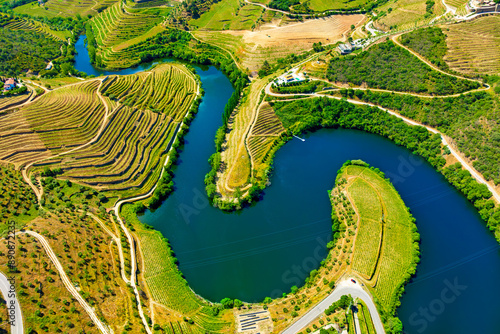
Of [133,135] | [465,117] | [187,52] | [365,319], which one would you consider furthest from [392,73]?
[133,135]

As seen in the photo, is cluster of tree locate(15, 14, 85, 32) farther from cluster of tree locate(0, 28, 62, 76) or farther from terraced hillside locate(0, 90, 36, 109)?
terraced hillside locate(0, 90, 36, 109)

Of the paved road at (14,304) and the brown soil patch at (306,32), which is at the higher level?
the brown soil patch at (306,32)

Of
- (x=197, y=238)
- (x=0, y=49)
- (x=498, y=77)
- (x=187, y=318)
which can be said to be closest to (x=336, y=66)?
(x=498, y=77)

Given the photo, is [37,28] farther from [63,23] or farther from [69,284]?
[69,284]

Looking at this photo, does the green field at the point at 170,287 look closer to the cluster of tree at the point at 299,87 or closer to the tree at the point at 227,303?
the tree at the point at 227,303

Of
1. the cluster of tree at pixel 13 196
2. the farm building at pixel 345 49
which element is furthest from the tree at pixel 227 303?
the farm building at pixel 345 49

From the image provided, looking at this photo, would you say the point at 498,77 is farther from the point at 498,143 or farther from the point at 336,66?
the point at 336,66

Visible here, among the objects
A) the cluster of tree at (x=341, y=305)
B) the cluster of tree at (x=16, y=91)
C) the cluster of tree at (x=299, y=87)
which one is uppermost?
the cluster of tree at (x=299, y=87)

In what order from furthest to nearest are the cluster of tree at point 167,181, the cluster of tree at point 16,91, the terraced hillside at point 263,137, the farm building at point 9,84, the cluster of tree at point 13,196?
the farm building at point 9,84, the cluster of tree at point 16,91, the terraced hillside at point 263,137, the cluster of tree at point 167,181, the cluster of tree at point 13,196

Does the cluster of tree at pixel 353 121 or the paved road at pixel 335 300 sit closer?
the paved road at pixel 335 300
